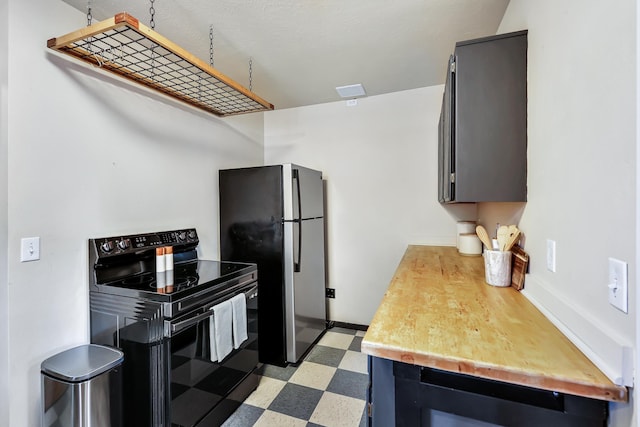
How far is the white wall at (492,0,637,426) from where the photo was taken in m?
0.71

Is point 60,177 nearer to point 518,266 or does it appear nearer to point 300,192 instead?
point 300,192

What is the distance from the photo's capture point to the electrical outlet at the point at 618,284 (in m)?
0.70

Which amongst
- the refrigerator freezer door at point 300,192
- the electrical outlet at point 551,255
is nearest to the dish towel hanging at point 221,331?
the refrigerator freezer door at point 300,192

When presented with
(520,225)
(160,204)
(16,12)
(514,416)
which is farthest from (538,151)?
(16,12)

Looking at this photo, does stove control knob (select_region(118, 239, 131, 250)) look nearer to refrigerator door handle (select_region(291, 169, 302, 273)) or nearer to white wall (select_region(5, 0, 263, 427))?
white wall (select_region(5, 0, 263, 427))

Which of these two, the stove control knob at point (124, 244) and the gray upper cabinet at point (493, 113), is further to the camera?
the stove control knob at point (124, 244)

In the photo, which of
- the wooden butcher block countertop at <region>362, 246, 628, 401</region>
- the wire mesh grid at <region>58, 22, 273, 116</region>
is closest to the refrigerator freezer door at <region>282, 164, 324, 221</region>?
the wire mesh grid at <region>58, 22, 273, 116</region>

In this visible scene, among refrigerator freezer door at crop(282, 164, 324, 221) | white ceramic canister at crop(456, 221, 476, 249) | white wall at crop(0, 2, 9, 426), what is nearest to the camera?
white wall at crop(0, 2, 9, 426)

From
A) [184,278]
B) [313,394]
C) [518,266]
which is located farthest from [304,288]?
[518,266]

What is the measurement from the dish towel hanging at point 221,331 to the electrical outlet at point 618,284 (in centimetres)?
171

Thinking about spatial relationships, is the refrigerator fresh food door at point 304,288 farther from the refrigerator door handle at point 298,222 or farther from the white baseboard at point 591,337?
the white baseboard at point 591,337

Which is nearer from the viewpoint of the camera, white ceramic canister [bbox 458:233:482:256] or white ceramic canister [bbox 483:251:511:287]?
white ceramic canister [bbox 483:251:511:287]

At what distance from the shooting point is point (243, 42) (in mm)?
2068

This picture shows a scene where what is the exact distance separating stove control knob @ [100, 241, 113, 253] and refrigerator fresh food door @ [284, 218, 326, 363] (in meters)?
1.21
